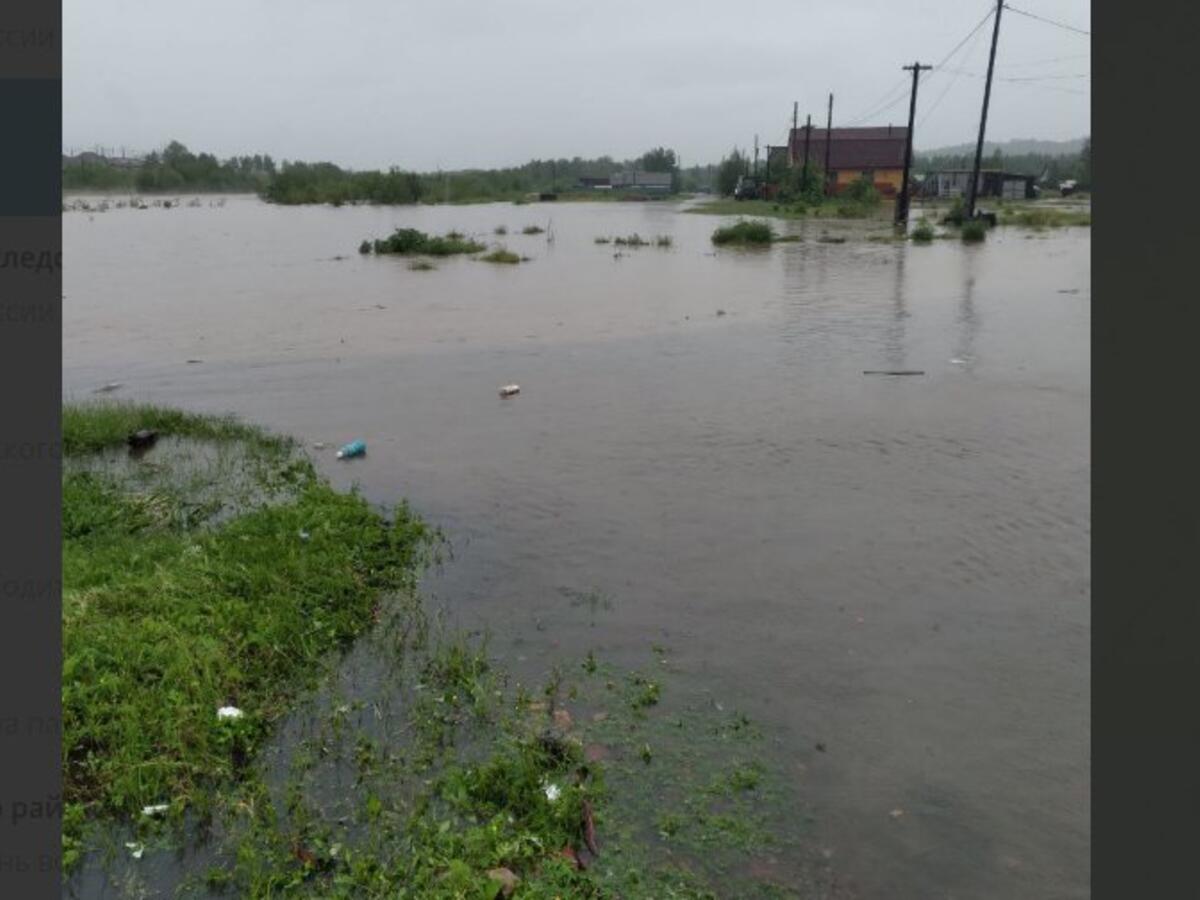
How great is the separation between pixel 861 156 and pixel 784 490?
205 ft

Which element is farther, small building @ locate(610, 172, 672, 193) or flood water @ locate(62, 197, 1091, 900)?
small building @ locate(610, 172, 672, 193)

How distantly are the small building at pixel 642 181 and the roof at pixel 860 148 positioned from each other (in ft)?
107

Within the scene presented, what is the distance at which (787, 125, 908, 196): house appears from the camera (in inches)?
2510

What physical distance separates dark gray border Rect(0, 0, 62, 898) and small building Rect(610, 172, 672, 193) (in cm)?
10014

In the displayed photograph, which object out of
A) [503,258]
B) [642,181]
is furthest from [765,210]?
[642,181]

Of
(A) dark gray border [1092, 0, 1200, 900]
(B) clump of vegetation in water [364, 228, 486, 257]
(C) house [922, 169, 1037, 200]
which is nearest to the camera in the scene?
(A) dark gray border [1092, 0, 1200, 900]

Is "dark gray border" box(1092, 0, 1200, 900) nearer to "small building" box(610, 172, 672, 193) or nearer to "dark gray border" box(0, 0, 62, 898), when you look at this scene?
"dark gray border" box(0, 0, 62, 898)

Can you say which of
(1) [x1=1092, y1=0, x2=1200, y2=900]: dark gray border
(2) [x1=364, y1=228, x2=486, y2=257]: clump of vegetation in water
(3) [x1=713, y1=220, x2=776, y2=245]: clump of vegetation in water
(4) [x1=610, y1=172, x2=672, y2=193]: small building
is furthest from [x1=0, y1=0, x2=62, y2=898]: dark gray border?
(4) [x1=610, y1=172, x2=672, y2=193]: small building

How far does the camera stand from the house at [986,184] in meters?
62.9

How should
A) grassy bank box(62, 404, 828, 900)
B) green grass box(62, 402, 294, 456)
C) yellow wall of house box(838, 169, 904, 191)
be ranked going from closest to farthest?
grassy bank box(62, 404, 828, 900) < green grass box(62, 402, 294, 456) < yellow wall of house box(838, 169, 904, 191)

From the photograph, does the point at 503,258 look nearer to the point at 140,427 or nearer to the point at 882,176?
the point at 140,427

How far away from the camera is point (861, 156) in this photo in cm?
6481

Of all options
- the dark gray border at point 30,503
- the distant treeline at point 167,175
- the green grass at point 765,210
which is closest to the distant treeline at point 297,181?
the distant treeline at point 167,175

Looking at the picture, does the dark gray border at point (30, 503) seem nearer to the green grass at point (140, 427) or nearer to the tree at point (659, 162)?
the green grass at point (140, 427)
